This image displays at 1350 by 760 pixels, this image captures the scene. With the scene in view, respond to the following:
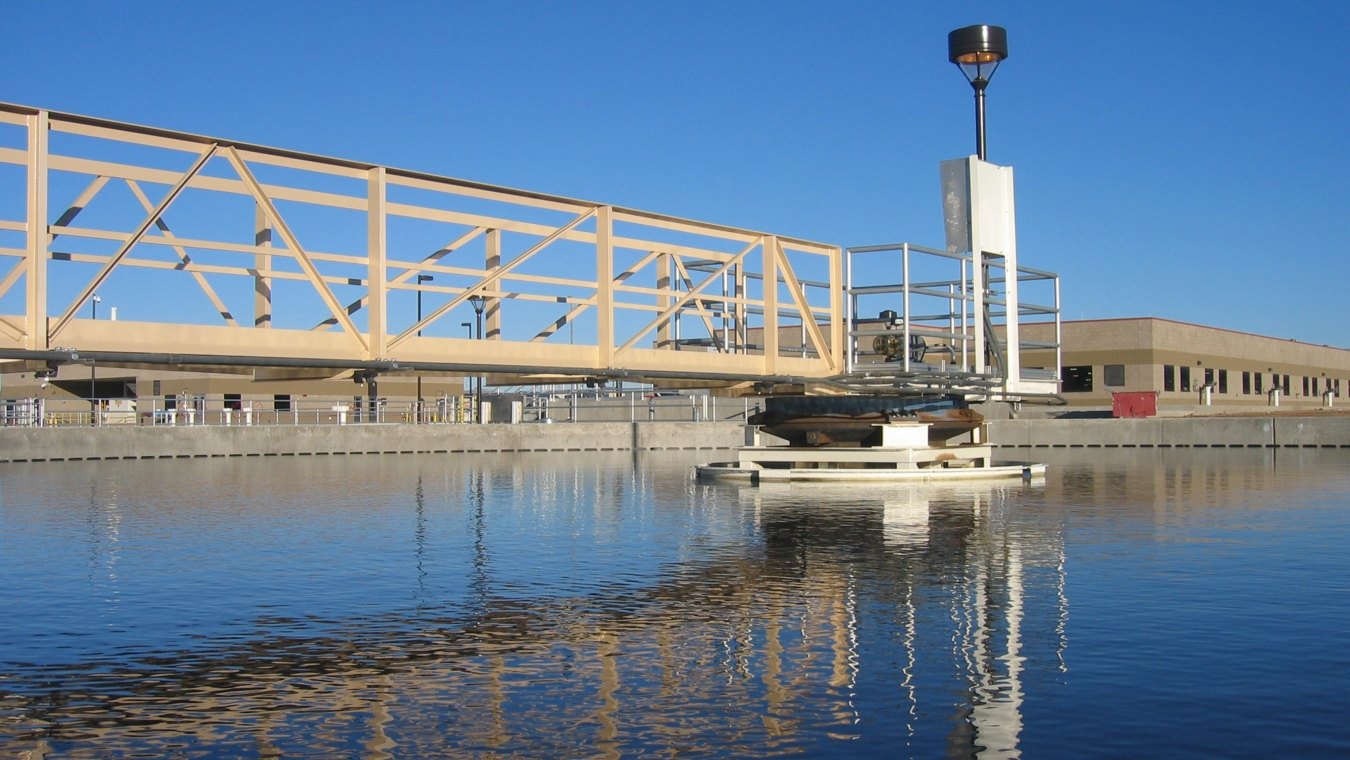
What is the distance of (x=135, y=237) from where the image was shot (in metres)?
12.1

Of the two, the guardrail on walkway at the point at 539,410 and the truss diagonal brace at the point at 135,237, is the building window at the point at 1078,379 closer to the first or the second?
the guardrail on walkway at the point at 539,410

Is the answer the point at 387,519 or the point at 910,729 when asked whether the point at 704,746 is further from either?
the point at 387,519

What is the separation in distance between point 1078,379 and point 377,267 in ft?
241

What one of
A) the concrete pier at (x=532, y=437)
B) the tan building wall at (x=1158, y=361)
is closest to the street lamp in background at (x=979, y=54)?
the concrete pier at (x=532, y=437)

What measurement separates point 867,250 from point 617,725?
51.7 feet

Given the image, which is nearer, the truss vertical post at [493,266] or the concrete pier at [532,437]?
the truss vertical post at [493,266]

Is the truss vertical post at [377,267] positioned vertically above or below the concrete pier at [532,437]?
above

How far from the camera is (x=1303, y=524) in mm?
21859

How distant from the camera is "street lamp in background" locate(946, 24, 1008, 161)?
91.8ft

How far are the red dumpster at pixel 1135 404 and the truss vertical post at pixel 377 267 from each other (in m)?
58.2

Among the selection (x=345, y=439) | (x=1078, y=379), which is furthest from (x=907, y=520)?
(x=1078, y=379)

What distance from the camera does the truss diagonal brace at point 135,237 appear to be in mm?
11664

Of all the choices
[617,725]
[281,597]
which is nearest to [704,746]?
[617,725]

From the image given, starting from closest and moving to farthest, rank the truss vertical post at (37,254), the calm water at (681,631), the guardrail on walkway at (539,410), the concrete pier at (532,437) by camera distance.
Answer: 1. the calm water at (681,631)
2. the truss vertical post at (37,254)
3. the concrete pier at (532,437)
4. the guardrail on walkway at (539,410)
